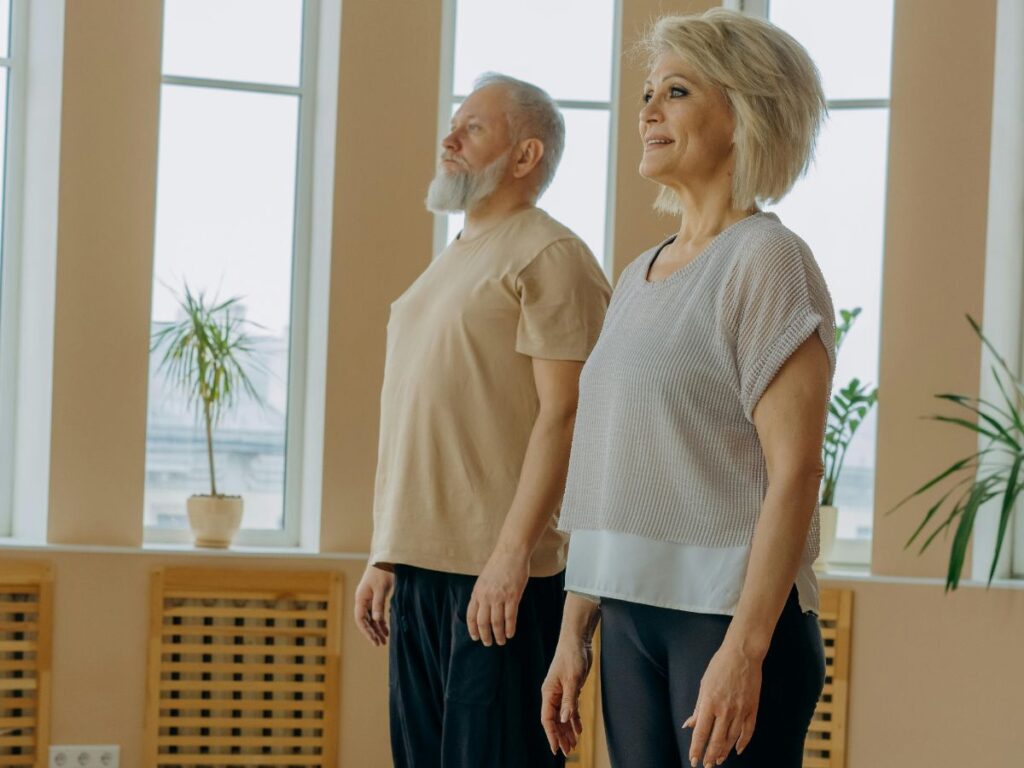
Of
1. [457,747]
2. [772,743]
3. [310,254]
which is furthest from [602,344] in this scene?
[310,254]

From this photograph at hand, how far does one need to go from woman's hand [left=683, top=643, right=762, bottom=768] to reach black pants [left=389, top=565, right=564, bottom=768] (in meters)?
0.70

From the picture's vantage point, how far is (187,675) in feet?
13.0

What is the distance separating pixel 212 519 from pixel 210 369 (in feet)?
1.69

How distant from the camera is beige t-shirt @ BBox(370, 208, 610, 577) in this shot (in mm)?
2002

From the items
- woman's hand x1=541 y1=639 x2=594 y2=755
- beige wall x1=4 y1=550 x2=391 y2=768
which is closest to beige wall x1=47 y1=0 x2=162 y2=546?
beige wall x1=4 y1=550 x2=391 y2=768

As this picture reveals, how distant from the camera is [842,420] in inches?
161

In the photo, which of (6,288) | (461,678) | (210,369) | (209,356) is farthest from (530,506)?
(6,288)

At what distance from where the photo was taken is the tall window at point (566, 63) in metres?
4.49

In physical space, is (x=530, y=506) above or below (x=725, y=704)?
above

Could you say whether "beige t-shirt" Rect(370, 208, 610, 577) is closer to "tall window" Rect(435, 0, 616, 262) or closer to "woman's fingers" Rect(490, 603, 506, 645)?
"woman's fingers" Rect(490, 603, 506, 645)

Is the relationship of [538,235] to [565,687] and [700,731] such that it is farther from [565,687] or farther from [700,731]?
[700,731]

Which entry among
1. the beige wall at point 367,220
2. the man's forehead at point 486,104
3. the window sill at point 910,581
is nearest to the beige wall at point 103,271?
the beige wall at point 367,220

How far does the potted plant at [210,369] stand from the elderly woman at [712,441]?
2740mm

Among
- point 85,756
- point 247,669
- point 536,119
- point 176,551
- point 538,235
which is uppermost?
point 536,119
